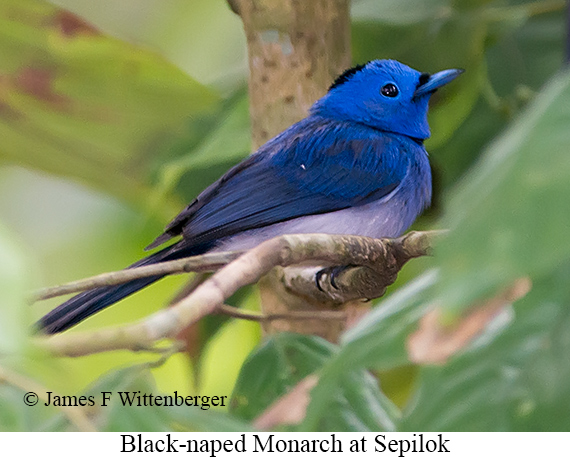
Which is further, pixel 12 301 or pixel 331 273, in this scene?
pixel 331 273

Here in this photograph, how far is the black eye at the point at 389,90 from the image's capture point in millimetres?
1215

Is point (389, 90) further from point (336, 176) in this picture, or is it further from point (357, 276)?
point (357, 276)

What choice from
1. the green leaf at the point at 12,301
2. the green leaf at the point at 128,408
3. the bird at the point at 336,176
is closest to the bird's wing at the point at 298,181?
the bird at the point at 336,176

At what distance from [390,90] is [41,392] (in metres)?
0.84

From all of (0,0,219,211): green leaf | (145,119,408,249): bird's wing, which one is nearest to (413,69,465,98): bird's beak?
(145,119,408,249): bird's wing

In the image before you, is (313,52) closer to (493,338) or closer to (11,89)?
(11,89)

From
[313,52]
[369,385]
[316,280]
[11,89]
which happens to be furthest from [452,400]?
[11,89]

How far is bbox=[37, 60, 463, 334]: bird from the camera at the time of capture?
1082 mm

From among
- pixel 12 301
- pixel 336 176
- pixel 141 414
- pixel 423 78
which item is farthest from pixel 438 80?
pixel 12 301

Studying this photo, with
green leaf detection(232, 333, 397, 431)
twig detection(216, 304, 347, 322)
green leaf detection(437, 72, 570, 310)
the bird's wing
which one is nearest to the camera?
green leaf detection(437, 72, 570, 310)

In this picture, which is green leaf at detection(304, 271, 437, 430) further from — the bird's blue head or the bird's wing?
the bird's blue head

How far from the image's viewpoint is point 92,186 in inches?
47.6

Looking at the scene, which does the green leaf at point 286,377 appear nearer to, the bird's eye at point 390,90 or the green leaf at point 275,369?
the green leaf at point 275,369

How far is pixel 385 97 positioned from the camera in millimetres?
1244
